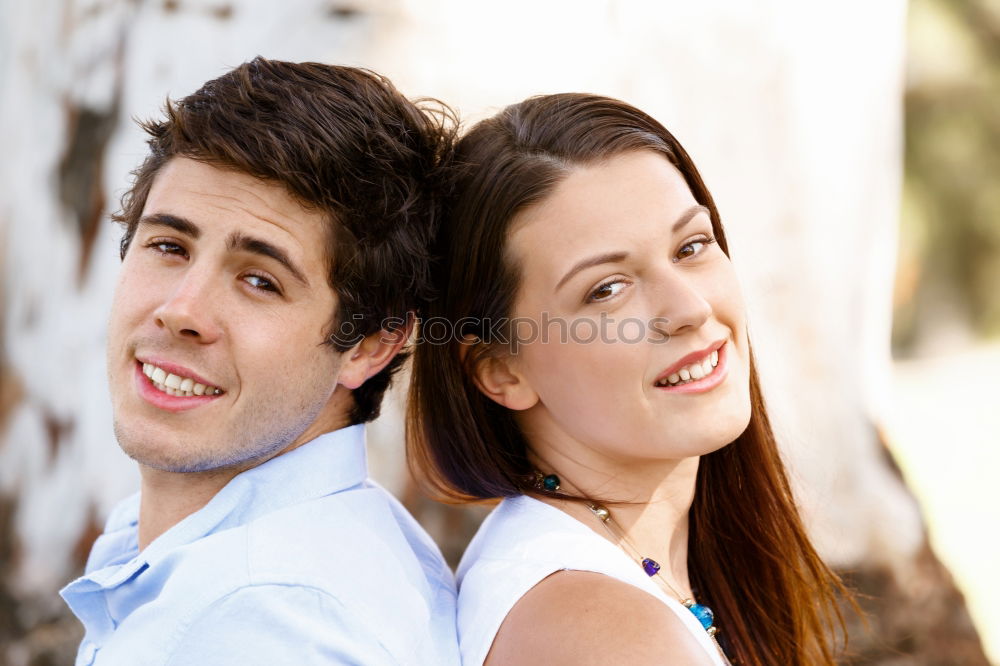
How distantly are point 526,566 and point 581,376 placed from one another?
0.35 m

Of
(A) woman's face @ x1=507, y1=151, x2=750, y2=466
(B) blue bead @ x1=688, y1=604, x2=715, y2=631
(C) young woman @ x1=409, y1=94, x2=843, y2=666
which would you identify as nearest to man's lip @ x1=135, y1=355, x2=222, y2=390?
(C) young woman @ x1=409, y1=94, x2=843, y2=666

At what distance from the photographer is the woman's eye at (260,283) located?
185 centimetres

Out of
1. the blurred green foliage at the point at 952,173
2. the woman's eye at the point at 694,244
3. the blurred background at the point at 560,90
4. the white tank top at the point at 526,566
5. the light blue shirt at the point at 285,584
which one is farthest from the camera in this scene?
the blurred green foliage at the point at 952,173

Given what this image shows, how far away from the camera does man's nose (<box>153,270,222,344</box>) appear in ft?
5.88

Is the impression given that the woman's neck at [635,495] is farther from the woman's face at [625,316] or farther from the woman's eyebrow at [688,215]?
the woman's eyebrow at [688,215]

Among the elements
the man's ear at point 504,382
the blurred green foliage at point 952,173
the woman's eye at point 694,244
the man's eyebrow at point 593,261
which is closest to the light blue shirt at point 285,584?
the man's ear at point 504,382

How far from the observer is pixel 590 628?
1565 mm

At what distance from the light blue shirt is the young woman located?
136 mm

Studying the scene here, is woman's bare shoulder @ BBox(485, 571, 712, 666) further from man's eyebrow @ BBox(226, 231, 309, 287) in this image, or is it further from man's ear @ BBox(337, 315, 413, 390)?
man's eyebrow @ BBox(226, 231, 309, 287)

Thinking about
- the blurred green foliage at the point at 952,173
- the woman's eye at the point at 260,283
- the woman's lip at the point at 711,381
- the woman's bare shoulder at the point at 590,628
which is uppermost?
the blurred green foliage at the point at 952,173

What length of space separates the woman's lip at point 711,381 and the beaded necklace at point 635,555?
0.91 feet

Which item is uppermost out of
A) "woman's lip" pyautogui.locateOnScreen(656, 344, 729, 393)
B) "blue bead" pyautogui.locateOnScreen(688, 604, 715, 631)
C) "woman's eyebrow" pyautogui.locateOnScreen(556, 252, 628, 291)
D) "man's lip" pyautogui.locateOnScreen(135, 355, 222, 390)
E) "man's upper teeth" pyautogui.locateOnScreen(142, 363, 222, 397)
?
"woman's eyebrow" pyautogui.locateOnScreen(556, 252, 628, 291)

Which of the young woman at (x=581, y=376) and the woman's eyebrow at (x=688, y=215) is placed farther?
the woman's eyebrow at (x=688, y=215)

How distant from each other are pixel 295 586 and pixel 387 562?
22 centimetres
